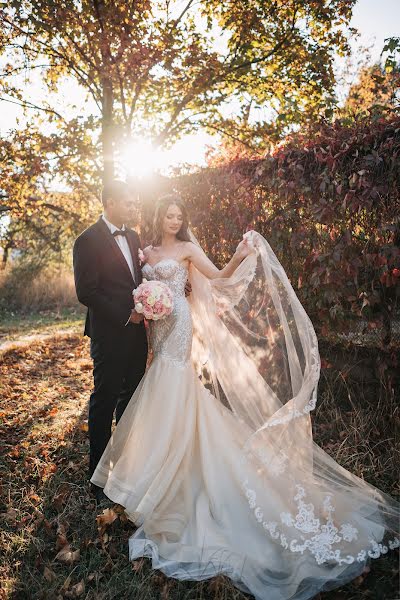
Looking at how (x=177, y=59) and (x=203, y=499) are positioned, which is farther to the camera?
(x=177, y=59)

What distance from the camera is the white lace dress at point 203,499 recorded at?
259 cm

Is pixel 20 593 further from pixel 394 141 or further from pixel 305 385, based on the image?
pixel 394 141

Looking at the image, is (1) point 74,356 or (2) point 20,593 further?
(1) point 74,356

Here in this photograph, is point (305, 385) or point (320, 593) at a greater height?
point (305, 385)

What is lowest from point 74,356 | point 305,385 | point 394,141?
point 74,356

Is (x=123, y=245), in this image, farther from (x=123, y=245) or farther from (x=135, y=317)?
(x=135, y=317)

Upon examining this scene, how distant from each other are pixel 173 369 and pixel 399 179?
2281mm

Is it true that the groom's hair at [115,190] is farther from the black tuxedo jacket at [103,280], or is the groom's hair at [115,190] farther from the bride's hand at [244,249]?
the bride's hand at [244,249]

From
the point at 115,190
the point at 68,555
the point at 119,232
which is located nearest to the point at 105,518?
the point at 68,555

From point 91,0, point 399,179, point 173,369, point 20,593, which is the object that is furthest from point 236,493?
point 91,0

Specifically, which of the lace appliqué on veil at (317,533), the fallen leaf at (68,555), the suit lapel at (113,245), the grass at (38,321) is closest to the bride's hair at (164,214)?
the suit lapel at (113,245)

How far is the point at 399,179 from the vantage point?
133 inches

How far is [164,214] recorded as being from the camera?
12.8 ft

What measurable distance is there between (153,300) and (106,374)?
832mm
